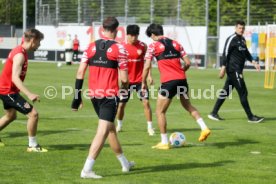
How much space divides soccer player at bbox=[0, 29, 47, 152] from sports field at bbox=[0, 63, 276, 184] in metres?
0.43

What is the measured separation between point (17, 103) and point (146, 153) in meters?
2.25

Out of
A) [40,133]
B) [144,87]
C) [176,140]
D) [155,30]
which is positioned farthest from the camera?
[40,133]

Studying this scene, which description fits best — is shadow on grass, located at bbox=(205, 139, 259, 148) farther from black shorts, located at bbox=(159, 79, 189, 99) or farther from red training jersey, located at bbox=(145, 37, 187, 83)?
red training jersey, located at bbox=(145, 37, 187, 83)

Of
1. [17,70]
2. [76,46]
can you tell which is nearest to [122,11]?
[76,46]

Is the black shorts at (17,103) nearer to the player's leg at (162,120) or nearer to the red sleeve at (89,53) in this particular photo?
the player's leg at (162,120)

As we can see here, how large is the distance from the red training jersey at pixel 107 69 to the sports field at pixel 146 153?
117cm

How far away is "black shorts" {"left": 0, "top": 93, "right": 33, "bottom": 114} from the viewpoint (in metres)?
10.9

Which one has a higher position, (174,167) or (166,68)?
(166,68)

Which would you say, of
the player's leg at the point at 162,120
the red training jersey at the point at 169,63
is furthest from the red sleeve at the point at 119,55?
the player's leg at the point at 162,120

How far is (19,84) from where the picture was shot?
10.4m

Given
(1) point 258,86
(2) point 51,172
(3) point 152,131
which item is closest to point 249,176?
(2) point 51,172

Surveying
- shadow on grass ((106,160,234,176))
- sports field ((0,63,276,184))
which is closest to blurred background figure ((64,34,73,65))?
sports field ((0,63,276,184))

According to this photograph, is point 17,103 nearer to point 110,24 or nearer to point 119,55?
point 119,55

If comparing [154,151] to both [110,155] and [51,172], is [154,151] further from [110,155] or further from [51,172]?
[51,172]
